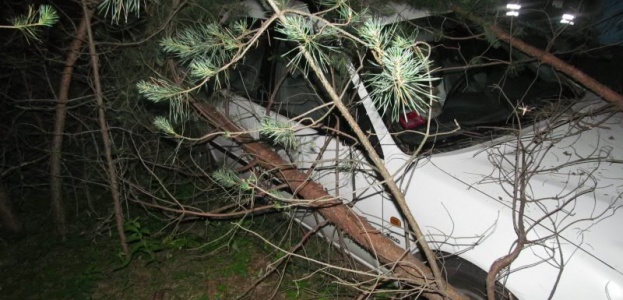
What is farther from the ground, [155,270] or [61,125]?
[61,125]

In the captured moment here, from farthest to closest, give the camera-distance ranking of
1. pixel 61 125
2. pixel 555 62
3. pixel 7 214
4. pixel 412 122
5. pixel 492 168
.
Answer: pixel 7 214 → pixel 61 125 → pixel 555 62 → pixel 412 122 → pixel 492 168

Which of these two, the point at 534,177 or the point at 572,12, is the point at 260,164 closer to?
the point at 534,177

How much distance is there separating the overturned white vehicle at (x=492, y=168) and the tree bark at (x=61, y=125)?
5.11 feet

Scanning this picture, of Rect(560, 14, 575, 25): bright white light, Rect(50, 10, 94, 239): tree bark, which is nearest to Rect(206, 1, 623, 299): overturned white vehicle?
Rect(560, 14, 575, 25): bright white light

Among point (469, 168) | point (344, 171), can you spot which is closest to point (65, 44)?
point (344, 171)

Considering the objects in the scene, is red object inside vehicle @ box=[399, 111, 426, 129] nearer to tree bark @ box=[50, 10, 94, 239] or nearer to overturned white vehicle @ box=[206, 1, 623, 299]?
overturned white vehicle @ box=[206, 1, 623, 299]

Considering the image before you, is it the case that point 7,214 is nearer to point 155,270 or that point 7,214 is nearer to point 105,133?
point 155,270

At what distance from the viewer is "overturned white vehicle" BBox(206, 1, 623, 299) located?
1.77 m

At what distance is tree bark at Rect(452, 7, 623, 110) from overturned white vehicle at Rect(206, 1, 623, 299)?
0.28 feet

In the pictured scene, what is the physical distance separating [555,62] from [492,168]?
1.09 meters

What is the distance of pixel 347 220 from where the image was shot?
2.31 meters

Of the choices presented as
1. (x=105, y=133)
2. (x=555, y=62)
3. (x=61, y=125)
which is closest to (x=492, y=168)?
(x=555, y=62)

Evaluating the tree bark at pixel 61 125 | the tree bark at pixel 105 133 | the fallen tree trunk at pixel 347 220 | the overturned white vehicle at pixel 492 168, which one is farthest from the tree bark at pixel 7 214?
the overturned white vehicle at pixel 492 168

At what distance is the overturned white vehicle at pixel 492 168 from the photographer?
1.77 metres
